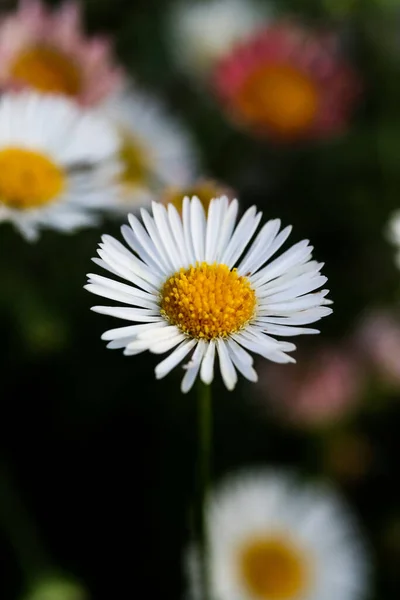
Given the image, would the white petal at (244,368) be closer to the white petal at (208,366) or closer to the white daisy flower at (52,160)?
the white petal at (208,366)

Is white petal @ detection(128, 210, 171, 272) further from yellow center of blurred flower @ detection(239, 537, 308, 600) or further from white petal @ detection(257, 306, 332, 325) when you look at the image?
yellow center of blurred flower @ detection(239, 537, 308, 600)

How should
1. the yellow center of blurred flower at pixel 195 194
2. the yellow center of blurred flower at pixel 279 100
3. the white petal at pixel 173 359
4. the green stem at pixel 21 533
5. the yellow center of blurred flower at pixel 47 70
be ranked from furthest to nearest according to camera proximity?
the yellow center of blurred flower at pixel 279 100 → the yellow center of blurred flower at pixel 47 70 → the green stem at pixel 21 533 → the yellow center of blurred flower at pixel 195 194 → the white petal at pixel 173 359

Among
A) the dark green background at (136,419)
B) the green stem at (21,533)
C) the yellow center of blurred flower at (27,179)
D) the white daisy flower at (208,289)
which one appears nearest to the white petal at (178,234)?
the white daisy flower at (208,289)

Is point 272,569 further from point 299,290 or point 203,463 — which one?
point 299,290

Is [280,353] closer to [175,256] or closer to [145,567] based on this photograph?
[175,256]

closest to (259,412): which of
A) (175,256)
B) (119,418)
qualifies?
(119,418)

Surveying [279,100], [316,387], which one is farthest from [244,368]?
[279,100]
